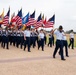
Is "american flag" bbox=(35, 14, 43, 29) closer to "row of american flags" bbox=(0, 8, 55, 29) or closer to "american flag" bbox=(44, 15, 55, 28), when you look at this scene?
"row of american flags" bbox=(0, 8, 55, 29)

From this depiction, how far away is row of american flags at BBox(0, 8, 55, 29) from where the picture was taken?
79.5ft

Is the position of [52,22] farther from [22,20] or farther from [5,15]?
→ [5,15]

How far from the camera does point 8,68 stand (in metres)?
11.2

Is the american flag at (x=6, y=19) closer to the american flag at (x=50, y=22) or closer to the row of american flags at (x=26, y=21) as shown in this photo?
the row of american flags at (x=26, y=21)

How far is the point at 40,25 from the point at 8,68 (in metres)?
15.4

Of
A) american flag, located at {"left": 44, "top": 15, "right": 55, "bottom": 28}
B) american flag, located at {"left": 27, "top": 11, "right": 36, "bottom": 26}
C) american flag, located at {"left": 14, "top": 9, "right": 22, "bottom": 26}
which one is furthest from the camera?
american flag, located at {"left": 44, "top": 15, "right": 55, "bottom": 28}

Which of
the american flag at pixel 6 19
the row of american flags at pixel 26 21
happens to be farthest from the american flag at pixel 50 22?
the american flag at pixel 6 19

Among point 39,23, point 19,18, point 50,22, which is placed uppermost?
point 19,18

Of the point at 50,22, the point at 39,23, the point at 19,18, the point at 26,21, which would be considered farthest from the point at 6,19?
the point at 50,22

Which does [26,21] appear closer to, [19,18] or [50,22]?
[19,18]

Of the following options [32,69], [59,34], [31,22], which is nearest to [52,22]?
[31,22]

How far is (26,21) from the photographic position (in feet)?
82.2

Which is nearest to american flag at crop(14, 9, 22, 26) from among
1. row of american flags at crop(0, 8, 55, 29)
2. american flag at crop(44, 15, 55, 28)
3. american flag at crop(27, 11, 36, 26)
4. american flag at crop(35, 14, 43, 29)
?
row of american flags at crop(0, 8, 55, 29)

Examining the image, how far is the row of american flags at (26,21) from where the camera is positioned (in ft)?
79.5
